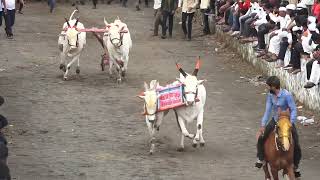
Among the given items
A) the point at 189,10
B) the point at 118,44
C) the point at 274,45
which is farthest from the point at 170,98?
the point at 189,10

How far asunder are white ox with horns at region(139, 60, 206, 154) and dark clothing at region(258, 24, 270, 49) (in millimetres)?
7070

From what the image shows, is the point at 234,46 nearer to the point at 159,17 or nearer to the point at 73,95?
the point at 159,17

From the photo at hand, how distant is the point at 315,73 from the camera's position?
681 inches

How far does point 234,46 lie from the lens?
987 inches

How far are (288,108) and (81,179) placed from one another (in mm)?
3527

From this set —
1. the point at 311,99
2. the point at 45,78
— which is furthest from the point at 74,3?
the point at 311,99

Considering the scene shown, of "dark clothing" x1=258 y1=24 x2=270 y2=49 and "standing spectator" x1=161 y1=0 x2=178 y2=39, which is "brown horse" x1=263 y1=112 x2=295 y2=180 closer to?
"dark clothing" x1=258 y1=24 x2=270 y2=49

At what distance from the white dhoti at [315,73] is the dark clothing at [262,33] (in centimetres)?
445

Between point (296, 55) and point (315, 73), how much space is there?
1.82 metres

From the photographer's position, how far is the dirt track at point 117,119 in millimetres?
13836

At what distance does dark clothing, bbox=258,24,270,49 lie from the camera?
2170cm

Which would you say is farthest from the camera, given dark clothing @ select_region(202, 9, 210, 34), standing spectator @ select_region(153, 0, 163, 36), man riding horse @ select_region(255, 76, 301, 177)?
dark clothing @ select_region(202, 9, 210, 34)

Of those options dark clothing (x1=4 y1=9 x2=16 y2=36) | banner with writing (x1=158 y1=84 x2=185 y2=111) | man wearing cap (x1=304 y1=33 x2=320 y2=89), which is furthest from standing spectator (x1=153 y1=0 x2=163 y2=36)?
banner with writing (x1=158 y1=84 x2=185 y2=111)

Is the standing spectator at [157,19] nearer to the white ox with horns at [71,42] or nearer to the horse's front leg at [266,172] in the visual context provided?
the white ox with horns at [71,42]
